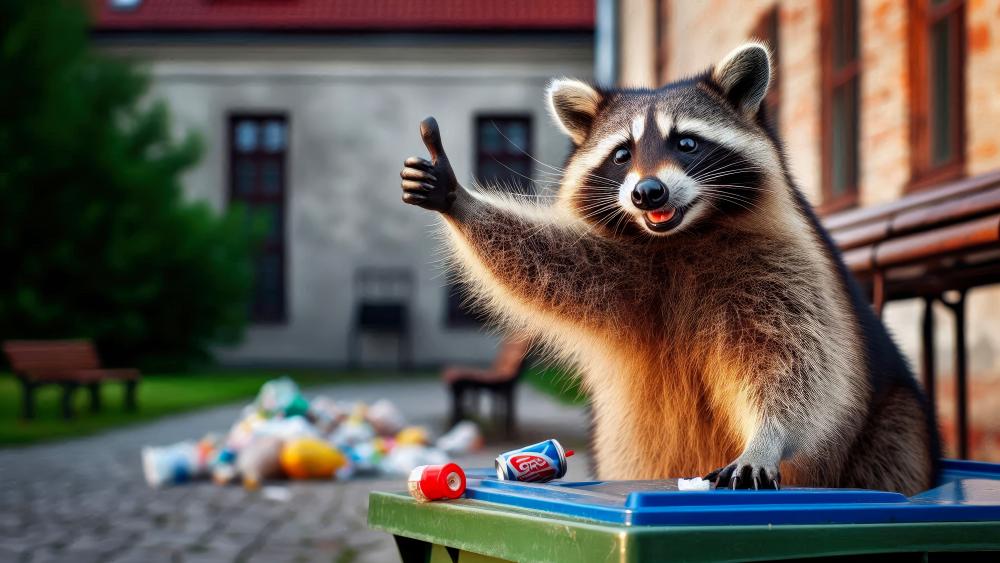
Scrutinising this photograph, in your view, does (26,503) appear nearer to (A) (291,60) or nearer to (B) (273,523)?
(B) (273,523)

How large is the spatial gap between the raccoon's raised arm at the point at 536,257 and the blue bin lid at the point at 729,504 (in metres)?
0.63

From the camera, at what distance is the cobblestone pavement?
4.99 meters

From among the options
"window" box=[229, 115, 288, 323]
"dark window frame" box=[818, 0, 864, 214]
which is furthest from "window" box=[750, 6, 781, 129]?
"window" box=[229, 115, 288, 323]

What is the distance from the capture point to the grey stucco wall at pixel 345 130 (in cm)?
2209

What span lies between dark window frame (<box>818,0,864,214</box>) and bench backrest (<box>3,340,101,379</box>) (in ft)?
25.9

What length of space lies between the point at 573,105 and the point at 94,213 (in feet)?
55.3

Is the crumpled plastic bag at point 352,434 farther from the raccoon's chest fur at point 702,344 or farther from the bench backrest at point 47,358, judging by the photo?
the raccoon's chest fur at point 702,344

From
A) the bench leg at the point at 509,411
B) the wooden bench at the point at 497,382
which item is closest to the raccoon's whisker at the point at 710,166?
the wooden bench at the point at 497,382

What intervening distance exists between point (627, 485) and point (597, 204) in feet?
2.50

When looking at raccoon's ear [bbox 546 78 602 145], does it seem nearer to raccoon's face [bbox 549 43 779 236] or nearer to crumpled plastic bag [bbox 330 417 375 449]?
raccoon's face [bbox 549 43 779 236]

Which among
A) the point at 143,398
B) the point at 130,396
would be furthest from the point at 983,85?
the point at 143,398

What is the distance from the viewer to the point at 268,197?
898 inches

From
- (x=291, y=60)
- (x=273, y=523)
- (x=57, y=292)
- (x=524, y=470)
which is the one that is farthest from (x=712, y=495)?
(x=291, y=60)

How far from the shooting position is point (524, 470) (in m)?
2.07
